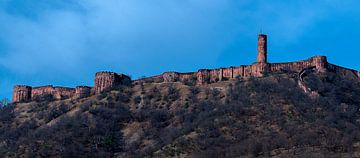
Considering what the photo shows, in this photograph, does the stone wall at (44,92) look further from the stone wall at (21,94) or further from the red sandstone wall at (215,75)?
the red sandstone wall at (215,75)

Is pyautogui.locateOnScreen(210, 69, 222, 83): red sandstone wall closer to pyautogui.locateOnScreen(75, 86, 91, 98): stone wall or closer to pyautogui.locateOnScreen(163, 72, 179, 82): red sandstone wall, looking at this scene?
pyautogui.locateOnScreen(163, 72, 179, 82): red sandstone wall

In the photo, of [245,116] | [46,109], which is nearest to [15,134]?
[46,109]

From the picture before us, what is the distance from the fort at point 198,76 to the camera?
81.3 m

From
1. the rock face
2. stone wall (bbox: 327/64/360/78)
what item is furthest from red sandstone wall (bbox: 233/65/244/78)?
the rock face

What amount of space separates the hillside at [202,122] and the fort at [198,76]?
1.39 m

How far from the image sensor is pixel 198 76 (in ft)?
283

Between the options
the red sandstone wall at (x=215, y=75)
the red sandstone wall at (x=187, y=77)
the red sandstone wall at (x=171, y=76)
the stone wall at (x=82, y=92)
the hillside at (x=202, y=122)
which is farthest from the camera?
the red sandstone wall at (x=171, y=76)

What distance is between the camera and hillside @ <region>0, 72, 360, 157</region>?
208 ft

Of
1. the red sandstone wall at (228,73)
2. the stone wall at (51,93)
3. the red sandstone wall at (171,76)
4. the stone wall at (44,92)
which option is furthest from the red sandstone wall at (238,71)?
A: the stone wall at (51,93)

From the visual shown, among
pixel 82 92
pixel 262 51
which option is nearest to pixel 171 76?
pixel 82 92

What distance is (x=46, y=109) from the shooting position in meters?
89.2

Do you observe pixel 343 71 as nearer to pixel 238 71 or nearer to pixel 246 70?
pixel 246 70

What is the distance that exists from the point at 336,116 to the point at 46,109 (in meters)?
35.8

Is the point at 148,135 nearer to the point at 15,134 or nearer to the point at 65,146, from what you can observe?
the point at 65,146
